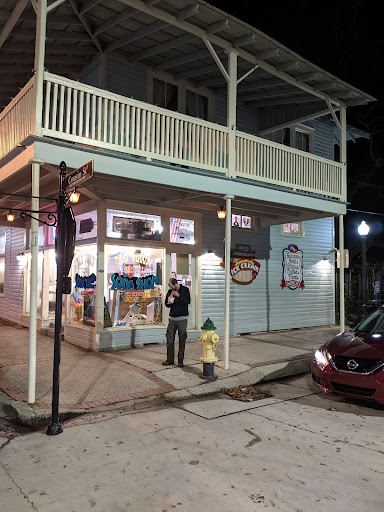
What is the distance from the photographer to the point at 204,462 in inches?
171

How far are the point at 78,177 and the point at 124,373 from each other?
→ 12.7 ft

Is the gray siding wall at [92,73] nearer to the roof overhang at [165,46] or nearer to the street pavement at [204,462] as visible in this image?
the roof overhang at [165,46]

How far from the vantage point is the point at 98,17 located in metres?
8.79

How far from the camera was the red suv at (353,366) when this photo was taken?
600cm

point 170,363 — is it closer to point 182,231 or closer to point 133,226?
point 133,226

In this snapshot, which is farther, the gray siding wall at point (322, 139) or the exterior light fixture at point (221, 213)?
the gray siding wall at point (322, 139)

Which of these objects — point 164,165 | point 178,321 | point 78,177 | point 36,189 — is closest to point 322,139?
point 164,165

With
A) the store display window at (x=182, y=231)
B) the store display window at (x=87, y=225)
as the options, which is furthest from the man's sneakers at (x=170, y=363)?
the store display window at (x=182, y=231)

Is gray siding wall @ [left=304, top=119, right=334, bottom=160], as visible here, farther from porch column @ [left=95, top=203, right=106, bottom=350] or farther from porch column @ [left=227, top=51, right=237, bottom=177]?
porch column @ [left=95, top=203, right=106, bottom=350]

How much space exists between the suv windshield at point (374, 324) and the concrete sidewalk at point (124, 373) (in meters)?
1.86

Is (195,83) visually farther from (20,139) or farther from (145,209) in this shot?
(20,139)

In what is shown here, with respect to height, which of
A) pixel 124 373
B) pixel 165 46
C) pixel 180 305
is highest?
pixel 165 46

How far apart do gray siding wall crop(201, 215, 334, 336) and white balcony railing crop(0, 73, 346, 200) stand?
→ 9.40 feet

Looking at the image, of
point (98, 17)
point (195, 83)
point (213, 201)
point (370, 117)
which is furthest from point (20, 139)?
point (370, 117)
